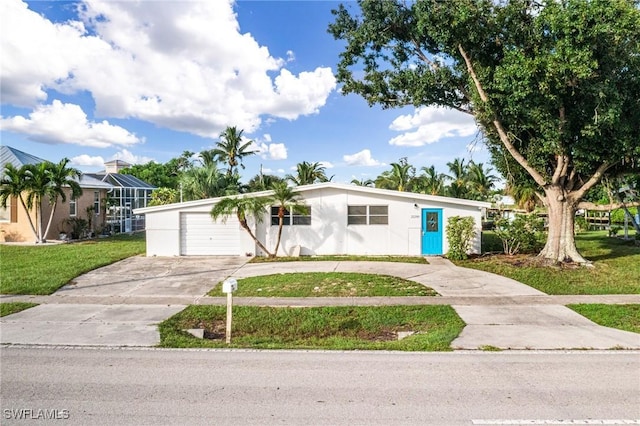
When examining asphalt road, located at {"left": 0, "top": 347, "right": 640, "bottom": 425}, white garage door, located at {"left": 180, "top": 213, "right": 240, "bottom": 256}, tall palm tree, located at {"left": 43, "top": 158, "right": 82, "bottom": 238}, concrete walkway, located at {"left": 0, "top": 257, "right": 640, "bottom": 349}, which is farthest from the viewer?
tall palm tree, located at {"left": 43, "top": 158, "right": 82, "bottom": 238}

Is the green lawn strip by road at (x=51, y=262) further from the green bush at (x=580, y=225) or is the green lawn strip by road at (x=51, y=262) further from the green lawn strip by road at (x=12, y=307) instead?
the green bush at (x=580, y=225)

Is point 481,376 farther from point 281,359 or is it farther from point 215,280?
point 215,280

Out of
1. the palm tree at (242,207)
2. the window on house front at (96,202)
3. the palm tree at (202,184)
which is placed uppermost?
the palm tree at (202,184)

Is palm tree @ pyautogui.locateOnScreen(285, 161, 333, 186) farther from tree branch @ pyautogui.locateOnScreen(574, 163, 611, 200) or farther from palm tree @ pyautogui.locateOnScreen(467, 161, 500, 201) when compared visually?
tree branch @ pyautogui.locateOnScreen(574, 163, 611, 200)

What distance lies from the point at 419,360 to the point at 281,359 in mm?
2023

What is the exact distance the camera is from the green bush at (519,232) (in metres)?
16.0

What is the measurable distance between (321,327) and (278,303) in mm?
1776

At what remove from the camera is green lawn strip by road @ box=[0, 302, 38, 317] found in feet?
28.2

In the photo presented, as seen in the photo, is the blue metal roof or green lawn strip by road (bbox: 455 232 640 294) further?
the blue metal roof

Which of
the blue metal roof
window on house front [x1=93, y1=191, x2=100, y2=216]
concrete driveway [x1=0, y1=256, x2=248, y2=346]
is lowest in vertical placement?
concrete driveway [x1=0, y1=256, x2=248, y2=346]

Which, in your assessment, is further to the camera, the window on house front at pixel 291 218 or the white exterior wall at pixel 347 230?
the window on house front at pixel 291 218

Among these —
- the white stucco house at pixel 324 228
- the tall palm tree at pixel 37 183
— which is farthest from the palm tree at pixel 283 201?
the tall palm tree at pixel 37 183

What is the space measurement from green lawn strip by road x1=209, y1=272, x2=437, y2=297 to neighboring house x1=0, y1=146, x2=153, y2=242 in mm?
16401

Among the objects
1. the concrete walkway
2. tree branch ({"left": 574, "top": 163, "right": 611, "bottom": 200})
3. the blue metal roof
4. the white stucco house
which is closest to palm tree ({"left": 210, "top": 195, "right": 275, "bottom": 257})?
the white stucco house
